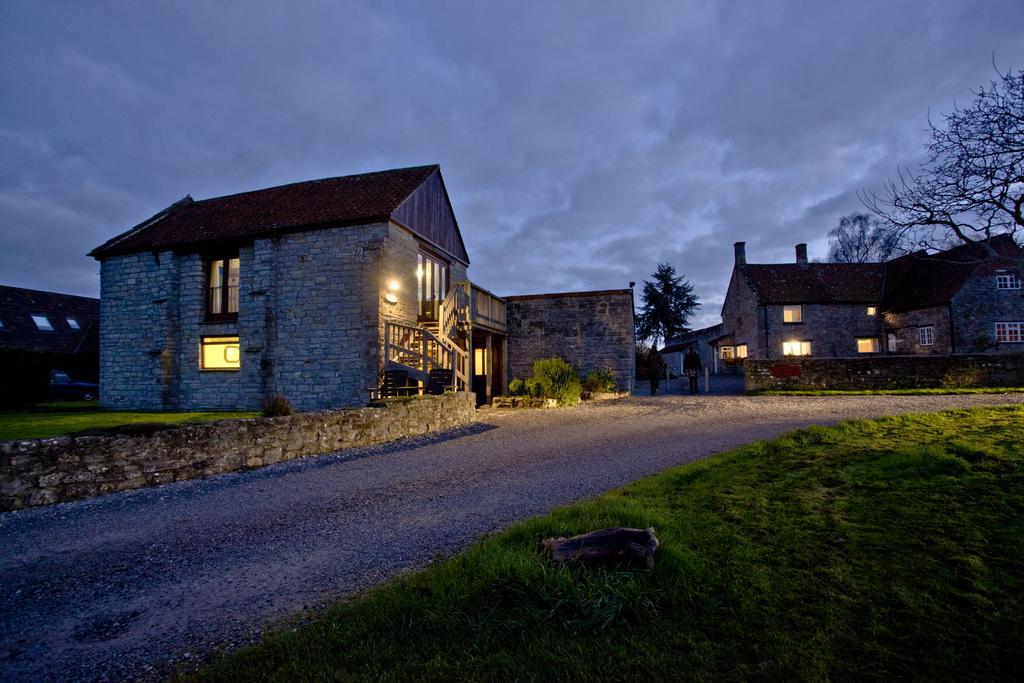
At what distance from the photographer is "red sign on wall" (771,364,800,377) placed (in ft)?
59.9

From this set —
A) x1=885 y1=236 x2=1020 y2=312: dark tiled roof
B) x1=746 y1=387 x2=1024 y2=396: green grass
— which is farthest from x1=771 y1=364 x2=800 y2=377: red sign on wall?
x1=885 y1=236 x2=1020 y2=312: dark tiled roof

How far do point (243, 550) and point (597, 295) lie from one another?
675 inches

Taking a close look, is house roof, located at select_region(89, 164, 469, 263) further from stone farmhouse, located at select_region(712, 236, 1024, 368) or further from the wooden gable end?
stone farmhouse, located at select_region(712, 236, 1024, 368)

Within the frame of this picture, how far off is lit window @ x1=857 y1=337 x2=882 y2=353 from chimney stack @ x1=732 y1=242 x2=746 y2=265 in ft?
30.1

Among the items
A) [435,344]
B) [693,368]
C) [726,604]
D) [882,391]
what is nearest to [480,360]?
[435,344]

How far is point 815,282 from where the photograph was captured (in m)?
32.0

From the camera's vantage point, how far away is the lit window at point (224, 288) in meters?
15.9

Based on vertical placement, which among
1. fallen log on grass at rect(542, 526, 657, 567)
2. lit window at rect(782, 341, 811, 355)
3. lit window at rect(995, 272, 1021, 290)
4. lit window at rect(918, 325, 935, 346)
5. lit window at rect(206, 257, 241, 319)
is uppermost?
lit window at rect(995, 272, 1021, 290)

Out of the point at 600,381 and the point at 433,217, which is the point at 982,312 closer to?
the point at 600,381

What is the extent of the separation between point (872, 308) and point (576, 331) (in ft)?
80.6

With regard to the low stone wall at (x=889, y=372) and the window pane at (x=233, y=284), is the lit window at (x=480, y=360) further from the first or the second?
the low stone wall at (x=889, y=372)

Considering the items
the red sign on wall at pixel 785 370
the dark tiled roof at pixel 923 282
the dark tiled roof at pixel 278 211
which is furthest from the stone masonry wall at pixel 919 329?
the dark tiled roof at pixel 278 211

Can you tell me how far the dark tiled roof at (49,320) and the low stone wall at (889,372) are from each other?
36.3 metres

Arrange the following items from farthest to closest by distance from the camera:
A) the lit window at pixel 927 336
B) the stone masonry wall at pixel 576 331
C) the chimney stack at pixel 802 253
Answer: the chimney stack at pixel 802 253, the lit window at pixel 927 336, the stone masonry wall at pixel 576 331
